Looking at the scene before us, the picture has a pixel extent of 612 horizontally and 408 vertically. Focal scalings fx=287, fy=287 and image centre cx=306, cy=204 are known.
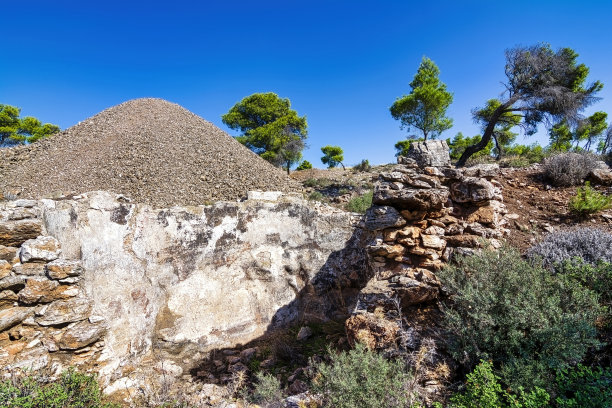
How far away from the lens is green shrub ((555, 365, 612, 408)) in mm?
1854

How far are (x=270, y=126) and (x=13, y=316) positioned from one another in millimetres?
19140

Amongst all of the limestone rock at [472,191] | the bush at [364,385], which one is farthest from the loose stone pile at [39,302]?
the limestone rock at [472,191]

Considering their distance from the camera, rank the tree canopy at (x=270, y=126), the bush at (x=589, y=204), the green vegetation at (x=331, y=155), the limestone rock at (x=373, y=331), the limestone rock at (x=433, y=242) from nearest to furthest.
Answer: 1. the limestone rock at (x=373, y=331)
2. the limestone rock at (x=433, y=242)
3. the bush at (x=589, y=204)
4. the tree canopy at (x=270, y=126)
5. the green vegetation at (x=331, y=155)

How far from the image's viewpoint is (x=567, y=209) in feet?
15.6

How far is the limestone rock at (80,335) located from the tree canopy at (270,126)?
17856 mm

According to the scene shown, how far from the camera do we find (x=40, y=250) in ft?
11.3

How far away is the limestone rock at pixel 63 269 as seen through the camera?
11.3ft

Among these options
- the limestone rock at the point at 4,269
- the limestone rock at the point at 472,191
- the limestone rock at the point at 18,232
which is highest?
the limestone rock at the point at 472,191

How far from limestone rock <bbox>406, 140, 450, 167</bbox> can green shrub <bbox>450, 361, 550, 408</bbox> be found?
11.2ft

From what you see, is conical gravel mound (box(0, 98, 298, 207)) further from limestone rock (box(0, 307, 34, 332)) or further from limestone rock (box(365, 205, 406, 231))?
limestone rock (box(365, 205, 406, 231))

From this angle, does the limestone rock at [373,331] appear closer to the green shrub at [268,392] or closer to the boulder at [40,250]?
the green shrub at [268,392]

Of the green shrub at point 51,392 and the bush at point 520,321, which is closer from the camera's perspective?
the bush at point 520,321

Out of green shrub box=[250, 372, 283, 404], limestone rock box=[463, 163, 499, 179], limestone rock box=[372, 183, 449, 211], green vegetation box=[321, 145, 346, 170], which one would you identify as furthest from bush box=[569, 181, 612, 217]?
green vegetation box=[321, 145, 346, 170]

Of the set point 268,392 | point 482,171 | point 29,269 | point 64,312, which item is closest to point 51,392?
point 64,312
